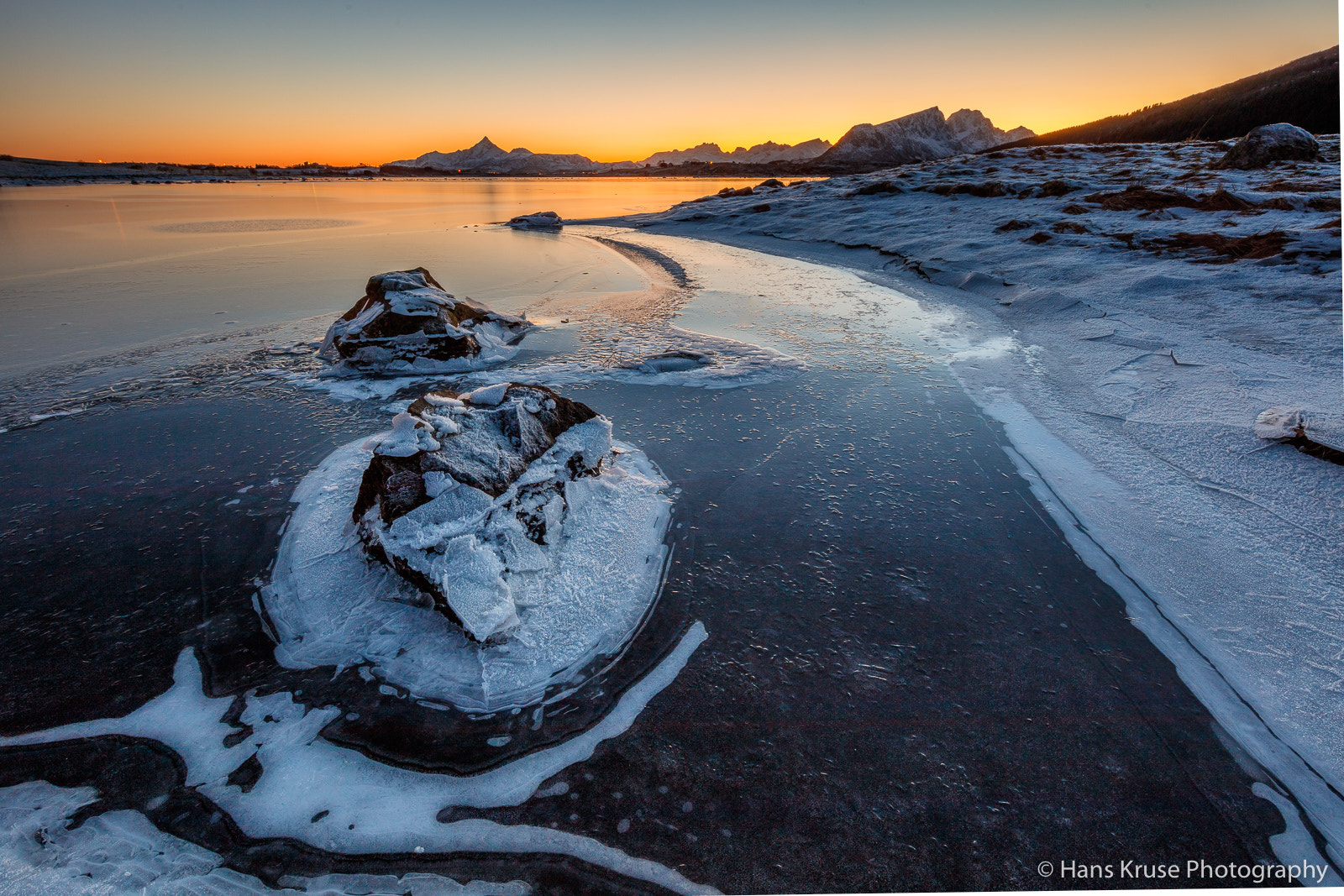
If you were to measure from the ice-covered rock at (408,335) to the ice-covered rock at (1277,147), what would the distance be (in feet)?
60.3

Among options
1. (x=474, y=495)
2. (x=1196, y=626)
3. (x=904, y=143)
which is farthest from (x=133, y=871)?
(x=904, y=143)

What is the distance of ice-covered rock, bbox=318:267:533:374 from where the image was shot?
5.16 meters

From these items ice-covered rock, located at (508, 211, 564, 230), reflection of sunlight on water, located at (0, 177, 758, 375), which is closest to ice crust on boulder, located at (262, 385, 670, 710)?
reflection of sunlight on water, located at (0, 177, 758, 375)

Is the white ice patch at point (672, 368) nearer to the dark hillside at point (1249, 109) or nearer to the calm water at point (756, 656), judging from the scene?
the calm water at point (756, 656)

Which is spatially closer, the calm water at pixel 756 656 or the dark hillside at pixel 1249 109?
the calm water at pixel 756 656

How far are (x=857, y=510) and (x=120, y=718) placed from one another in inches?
125

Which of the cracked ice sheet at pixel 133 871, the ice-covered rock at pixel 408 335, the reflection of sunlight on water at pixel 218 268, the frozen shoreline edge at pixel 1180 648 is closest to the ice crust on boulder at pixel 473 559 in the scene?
the cracked ice sheet at pixel 133 871

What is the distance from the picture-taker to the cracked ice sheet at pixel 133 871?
1.38 metres

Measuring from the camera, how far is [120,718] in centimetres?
183

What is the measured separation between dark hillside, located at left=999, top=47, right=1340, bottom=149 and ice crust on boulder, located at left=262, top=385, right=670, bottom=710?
33118 mm

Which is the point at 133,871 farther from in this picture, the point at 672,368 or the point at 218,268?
the point at 218,268

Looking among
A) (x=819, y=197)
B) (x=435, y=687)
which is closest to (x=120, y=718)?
(x=435, y=687)

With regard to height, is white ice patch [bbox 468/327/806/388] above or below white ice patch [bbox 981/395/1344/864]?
above

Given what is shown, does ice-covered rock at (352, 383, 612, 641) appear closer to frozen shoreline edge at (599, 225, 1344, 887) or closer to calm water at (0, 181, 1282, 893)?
calm water at (0, 181, 1282, 893)
